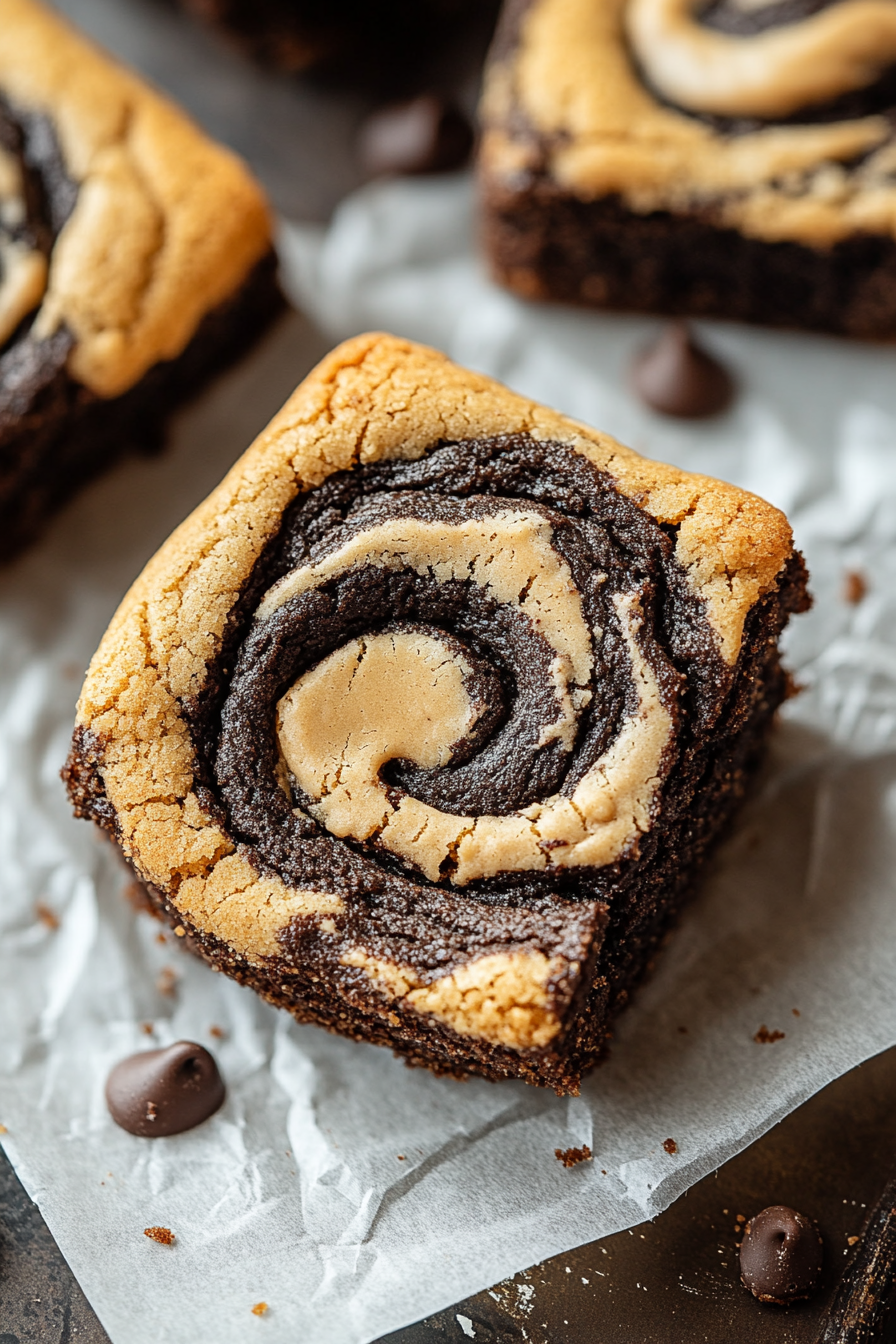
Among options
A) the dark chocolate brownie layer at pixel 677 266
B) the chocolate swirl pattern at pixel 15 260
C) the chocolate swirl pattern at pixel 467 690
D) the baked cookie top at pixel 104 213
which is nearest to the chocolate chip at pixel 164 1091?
the chocolate swirl pattern at pixel 467 690

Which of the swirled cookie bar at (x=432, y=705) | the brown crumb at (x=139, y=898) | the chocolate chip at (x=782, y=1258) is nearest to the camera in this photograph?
the swirled cookie bar at (x=432, y=705)

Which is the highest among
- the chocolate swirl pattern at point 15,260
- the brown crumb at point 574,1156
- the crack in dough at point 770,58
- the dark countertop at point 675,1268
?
the crack in dough at point 770,58

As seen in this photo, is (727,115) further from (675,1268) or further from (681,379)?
(675,1268)

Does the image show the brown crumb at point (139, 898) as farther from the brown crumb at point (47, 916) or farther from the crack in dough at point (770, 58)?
the crack in dough at point (770, 58)

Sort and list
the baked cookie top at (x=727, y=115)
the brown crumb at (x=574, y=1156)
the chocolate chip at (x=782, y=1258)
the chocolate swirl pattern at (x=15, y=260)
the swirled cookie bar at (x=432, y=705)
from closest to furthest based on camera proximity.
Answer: the swirled cookie bar at (x=432, y=705) < the chocolate chip at (x=782, y=1258) < the brown crumb at (x=574, y=1156) < the chocolate swirl pattern at (x=15, y=260) < the baked cookie top at (x=727, y=115)

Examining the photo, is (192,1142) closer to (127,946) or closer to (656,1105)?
(127,946)

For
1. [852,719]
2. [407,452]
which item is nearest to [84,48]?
[407,452]

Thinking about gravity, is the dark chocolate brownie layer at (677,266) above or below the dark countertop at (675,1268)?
above

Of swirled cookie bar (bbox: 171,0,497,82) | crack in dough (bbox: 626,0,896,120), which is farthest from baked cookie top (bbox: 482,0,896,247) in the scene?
swirled cookie bar (bbox: 171,0,497,82)
